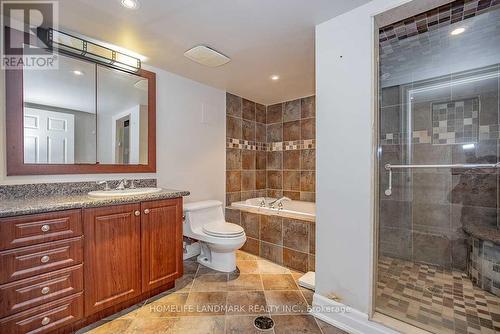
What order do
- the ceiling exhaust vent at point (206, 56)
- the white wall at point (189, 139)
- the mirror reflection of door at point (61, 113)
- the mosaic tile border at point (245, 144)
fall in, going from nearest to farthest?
the mirror reflection of door at point (61, 113)
the ceiling exhaust vent at point (206, 56)
the white wall at point (189, 139)
the mosaic tile border at point (245, 144)

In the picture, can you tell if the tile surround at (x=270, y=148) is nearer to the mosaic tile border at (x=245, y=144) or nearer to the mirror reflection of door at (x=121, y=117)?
the mosaic tile border at (x=245, y=144)

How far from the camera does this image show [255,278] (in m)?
2.20

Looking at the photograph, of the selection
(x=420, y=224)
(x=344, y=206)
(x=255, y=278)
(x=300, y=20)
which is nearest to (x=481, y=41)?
(x=300, y=20)

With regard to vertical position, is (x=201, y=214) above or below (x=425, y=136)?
below

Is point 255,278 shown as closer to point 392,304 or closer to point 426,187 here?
point 392,304

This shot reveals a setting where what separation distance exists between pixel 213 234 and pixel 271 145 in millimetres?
2003

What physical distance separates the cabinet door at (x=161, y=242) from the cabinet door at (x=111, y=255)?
5 centimetres

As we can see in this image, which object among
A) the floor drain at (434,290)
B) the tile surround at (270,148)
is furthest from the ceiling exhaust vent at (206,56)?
the floor drain at (434,290)

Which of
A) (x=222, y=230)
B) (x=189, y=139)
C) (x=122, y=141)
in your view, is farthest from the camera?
(x=189, y=139)

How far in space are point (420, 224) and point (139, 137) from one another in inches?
108

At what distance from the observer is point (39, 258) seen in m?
1.28

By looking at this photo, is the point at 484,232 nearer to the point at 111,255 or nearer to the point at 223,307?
the point at 223,307

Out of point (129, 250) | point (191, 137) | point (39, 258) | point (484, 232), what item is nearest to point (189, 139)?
point (191, 137)

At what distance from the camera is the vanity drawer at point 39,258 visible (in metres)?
1.19
